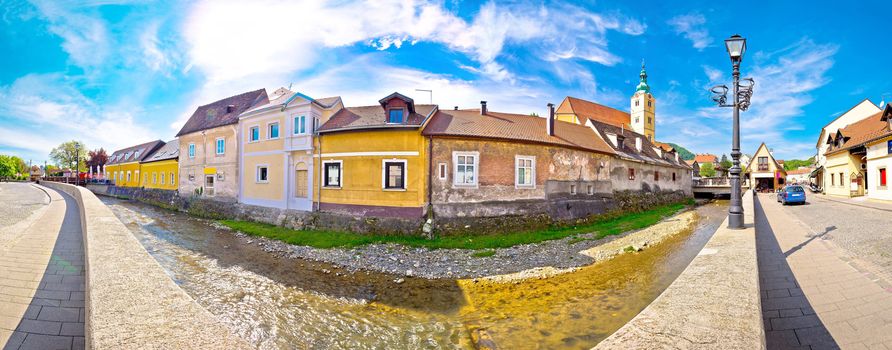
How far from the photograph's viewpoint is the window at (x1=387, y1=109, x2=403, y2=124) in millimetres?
16312

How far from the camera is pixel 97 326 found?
2736 mm

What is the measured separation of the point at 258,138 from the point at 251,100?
19.0 ft

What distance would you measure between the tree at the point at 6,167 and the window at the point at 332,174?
102 meters

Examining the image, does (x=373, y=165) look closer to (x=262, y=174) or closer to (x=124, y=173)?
(x=262, y=174)

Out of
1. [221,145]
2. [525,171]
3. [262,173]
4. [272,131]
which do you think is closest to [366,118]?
[272,131]

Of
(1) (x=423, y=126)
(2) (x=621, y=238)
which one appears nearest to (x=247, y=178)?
(1) (x=423, y=126)

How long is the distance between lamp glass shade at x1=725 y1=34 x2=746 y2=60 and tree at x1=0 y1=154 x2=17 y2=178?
11755 cm

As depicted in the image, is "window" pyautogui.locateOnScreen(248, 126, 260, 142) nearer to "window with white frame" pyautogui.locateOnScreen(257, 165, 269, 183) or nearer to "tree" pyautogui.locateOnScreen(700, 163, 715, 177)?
"window with white frame" pyautogui.locateOnScreen(257, 165, 269, 183)

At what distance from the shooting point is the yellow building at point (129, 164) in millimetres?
39938

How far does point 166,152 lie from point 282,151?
25875 mm

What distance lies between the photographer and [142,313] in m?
2.98

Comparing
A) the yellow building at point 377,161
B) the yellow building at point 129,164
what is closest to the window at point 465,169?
the yellow building at point 377,161

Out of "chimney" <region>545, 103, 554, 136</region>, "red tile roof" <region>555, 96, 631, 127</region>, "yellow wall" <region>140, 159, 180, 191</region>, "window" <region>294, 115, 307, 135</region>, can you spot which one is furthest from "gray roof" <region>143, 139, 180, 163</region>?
"red tile roof" <region>555, 96, 631, 127</region>

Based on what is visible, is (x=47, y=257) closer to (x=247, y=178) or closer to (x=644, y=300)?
(x=644, y=300)
